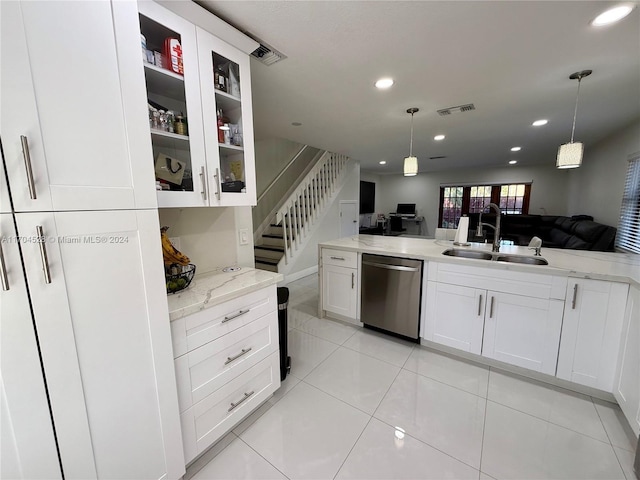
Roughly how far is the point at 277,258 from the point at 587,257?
3592mm

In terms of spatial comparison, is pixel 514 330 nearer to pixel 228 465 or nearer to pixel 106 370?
pixel 228 465

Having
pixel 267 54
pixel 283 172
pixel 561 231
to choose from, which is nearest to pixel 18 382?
pixel 267 54

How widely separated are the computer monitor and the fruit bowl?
8.16 m

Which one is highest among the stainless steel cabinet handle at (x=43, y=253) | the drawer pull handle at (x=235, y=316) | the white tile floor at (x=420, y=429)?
the stainless steel cabinet handle at (x=43, y=253)

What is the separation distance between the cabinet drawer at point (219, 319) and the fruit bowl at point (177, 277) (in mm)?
236

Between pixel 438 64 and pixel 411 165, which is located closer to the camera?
pixel 438 64

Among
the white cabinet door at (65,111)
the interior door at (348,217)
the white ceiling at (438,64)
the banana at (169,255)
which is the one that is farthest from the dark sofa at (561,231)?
the white cabinet door at (65,111)

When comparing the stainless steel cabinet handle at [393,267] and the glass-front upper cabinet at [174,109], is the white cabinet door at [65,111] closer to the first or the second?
the glass-front upper cabinet at [174,109]

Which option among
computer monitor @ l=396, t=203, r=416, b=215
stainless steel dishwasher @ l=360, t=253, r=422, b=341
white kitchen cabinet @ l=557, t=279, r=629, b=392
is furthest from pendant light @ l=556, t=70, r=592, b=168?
computer monitor @ l=396, t=203, r=416, b=215

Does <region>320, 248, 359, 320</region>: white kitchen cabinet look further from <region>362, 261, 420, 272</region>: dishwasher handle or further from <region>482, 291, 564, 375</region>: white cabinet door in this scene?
<region>482, 291, 564, 375</region>: white cabinet door

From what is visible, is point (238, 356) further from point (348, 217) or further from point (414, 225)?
point (414, 225)

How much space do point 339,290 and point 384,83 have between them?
2.01 meters

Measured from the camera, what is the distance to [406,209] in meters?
8.55

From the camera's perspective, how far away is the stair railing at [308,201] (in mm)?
4172
